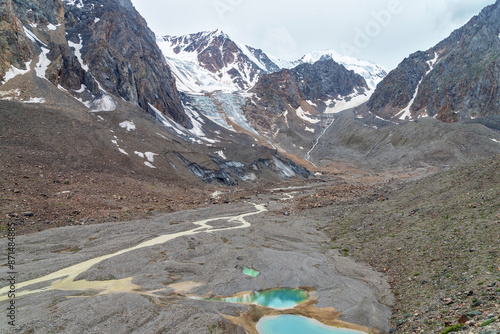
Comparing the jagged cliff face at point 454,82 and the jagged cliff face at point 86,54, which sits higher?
the jagged cliff face at point 454,82

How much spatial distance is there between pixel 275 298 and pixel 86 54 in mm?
89155

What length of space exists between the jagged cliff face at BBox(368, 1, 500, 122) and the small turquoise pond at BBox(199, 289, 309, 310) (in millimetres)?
132250

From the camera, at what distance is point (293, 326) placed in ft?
52.2

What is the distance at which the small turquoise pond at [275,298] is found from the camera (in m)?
18.0

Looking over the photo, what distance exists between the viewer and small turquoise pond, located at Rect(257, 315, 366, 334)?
15344 mm

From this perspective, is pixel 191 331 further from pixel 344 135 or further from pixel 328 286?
pixel 344 135

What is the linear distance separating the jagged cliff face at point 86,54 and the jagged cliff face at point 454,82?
379 feet

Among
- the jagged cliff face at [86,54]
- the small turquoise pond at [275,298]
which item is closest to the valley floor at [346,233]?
the small turquoise pond at [275,298]

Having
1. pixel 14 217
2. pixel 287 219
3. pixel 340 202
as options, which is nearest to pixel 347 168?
pixel 340 202

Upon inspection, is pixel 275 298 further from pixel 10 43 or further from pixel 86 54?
pixel 86 54

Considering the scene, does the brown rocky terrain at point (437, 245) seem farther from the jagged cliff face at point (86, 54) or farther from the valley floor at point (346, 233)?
the jagged cliff face at point (86, 54)

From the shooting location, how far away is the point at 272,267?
899 inches

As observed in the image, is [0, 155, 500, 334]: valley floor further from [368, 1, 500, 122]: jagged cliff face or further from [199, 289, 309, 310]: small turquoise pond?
[368, 1, 500, 122]: jagged cliff face

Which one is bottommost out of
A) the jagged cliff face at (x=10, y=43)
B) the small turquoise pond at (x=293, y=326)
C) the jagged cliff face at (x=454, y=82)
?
the small turquoise pond at (x=293, y=326)
